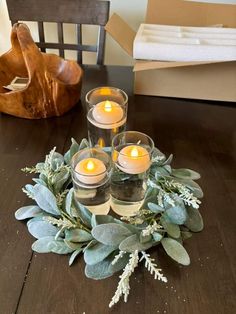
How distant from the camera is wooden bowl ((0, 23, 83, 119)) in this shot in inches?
36.2

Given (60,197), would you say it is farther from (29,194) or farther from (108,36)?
(108,36)

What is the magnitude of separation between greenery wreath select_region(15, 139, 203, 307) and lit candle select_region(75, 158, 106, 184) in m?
0.06

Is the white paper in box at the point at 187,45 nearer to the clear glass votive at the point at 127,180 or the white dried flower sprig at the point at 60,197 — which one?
the clear glass votive at the point at 127,180

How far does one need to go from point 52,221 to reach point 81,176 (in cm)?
10

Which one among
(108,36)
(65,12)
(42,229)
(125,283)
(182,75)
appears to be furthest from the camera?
(108,36)

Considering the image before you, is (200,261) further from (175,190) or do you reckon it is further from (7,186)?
(7,186)

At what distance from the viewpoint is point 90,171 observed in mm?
618

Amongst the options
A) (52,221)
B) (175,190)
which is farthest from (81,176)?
(175,190)

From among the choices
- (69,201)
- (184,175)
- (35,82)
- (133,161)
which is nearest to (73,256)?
(69,201)

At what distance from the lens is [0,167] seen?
814 mm

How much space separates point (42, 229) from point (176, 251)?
257mm

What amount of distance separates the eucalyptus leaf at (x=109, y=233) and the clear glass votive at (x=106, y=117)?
0.28m

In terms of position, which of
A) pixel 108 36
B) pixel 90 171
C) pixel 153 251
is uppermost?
pixel 90 171

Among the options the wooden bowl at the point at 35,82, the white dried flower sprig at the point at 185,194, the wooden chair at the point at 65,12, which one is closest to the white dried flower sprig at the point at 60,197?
the white dried flower sprig at the point at 185,194
